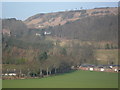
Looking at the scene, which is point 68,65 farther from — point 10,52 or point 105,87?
point 105,87

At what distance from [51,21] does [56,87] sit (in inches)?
1958

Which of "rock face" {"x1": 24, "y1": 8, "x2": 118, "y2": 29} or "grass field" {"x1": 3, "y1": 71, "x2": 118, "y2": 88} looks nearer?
"grass field" {"x1": 3, "y1": 71, "x2": 118, "y2": 88}

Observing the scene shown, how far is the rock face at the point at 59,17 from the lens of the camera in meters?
55.7

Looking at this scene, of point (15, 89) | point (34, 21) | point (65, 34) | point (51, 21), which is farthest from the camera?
point (34, 21)

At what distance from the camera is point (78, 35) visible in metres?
37.3

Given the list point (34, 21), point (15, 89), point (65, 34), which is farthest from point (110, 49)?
point (34, 21)

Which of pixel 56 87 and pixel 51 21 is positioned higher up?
pixel 51 21

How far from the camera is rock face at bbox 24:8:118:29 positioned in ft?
183

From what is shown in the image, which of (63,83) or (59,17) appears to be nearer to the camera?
(63,83)

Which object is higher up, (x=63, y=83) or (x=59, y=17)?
(x=59, y=17)

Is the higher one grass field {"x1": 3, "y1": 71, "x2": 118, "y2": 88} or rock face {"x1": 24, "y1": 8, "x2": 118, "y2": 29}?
rock face {"x1": 24, "y1": 8, "x2": 118, "y2": 29}

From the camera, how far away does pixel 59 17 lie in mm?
61438

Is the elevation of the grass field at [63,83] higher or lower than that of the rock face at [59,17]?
lower

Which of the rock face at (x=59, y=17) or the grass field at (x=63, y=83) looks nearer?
the grass field at (x=63, y=83)
